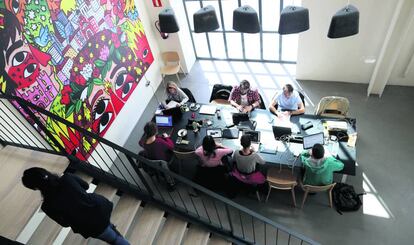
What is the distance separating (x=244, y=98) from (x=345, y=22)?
2119 millimetres

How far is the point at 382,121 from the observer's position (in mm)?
5781

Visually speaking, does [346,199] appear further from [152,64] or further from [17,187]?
[152,64]

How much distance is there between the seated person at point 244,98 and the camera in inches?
215

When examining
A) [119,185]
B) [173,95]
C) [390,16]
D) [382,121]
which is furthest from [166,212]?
[390,16]

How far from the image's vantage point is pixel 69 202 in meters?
→ 2.69

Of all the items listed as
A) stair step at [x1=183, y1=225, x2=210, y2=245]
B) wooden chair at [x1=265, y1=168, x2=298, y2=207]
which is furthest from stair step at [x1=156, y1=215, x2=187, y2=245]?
wooden chair at [x1=265, y1=168, x2=298, y2=207]

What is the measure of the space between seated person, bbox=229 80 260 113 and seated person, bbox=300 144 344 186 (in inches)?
59.2

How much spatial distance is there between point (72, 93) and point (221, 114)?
2508mm

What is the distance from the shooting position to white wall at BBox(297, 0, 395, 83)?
5535 mm

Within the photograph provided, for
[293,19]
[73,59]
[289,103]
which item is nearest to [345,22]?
[293,19]

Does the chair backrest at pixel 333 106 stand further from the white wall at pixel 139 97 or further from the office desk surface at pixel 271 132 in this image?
the white wall at pixel 139 97

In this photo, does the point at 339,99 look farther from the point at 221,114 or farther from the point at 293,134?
the point at 221,114

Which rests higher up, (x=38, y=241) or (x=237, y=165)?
(x=38, y=241)

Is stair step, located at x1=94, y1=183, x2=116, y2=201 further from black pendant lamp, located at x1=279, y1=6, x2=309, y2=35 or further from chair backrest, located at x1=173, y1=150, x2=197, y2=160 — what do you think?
black pendant lamp, located at x1=279, y1=6, x2=309, y2=35
